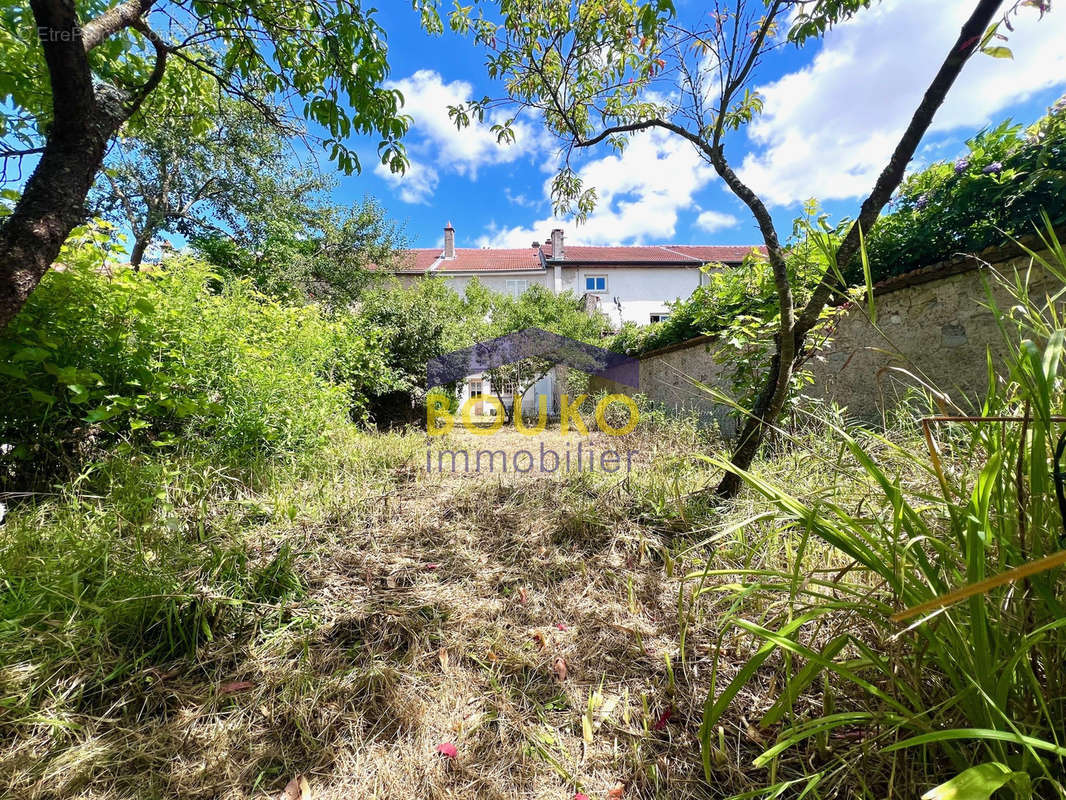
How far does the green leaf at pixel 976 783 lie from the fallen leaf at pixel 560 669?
1.02 meters

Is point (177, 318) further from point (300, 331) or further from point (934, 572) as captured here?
point (934, 572)

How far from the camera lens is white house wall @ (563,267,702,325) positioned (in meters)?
16.6

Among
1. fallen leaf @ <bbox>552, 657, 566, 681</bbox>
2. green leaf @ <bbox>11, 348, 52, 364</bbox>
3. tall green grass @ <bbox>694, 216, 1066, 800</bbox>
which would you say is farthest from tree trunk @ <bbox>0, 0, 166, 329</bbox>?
tall green grass @ <bbox>694, 216, 1066, 800</bbox>

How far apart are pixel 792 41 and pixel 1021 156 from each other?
1.56 meters

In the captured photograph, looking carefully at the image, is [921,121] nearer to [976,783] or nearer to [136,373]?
[976,783]

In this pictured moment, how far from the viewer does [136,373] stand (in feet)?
7.30

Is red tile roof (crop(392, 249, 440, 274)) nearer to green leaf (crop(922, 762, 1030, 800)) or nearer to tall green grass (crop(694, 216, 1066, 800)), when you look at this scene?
tall green grass (crop(694, 216, 1066, 800))

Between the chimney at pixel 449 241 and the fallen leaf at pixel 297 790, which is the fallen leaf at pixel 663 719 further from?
the chimney at pixel 449 241

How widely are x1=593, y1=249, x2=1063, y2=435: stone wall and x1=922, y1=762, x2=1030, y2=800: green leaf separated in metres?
1.32

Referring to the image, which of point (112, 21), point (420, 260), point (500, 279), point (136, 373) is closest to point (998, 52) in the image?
point (112, 21)

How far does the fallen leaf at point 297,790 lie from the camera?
37.9 inches

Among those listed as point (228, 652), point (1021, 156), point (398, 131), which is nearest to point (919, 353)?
point (1021, 156)

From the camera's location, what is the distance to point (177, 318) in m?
2.38

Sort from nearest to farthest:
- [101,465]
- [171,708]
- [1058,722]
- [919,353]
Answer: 1. [1058,722]
2. [171,708]
3. [101,465]
4. [919,353]
